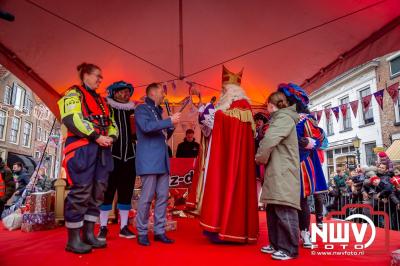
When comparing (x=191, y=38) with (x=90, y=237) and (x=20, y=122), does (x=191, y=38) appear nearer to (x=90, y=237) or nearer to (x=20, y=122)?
(x=90, y=237)

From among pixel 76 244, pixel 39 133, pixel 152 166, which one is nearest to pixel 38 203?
pixel 76 244

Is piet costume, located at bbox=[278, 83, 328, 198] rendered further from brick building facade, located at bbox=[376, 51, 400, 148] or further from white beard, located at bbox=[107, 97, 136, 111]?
brick building facade, located at bbox=[376, 51, 400, 148]

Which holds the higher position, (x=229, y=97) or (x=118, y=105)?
(x=229, y=97)

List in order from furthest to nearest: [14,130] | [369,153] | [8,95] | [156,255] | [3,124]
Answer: [14,130]
[8,95]
[3,124]
[369,153]
[156,255]

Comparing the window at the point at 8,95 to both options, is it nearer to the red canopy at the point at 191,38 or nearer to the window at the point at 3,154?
the window at the point at 3,154

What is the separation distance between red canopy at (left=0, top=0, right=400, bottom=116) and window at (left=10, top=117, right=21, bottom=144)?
62.0 ft

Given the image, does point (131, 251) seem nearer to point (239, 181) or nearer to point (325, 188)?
point (239, 181)

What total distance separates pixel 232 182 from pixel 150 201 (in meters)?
0.86

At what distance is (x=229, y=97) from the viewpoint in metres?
3.42

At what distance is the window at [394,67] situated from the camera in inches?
629

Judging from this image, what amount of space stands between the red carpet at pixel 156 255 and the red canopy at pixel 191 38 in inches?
99.9

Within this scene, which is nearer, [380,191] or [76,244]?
[76,244]

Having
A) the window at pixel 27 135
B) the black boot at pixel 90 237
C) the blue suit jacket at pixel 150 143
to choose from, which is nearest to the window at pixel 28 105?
the window at pixel 27 135

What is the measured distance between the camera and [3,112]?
20031mm
